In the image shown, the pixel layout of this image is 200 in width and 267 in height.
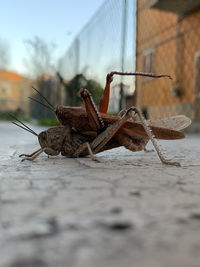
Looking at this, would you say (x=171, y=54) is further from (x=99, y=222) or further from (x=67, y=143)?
(x=99, y=222)

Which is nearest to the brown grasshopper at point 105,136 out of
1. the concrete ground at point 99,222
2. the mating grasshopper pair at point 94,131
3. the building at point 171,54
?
the mating grasshopper pair at point 94,131

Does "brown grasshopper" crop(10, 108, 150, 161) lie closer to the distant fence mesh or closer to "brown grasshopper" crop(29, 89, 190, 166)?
"brown grasshopper" crop(29, 89, 190, 166)

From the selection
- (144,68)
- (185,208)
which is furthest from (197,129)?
(185,208)

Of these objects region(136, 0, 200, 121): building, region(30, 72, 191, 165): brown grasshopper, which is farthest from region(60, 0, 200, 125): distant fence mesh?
region(30, 72, 191, 165): brown grasshopper

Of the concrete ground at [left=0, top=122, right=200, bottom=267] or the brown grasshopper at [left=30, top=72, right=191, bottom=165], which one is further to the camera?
the brown grasshopper at [left=30, top=72, right=191, bottom=165]

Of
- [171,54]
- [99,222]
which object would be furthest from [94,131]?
[171,54]

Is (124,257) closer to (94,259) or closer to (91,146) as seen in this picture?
(94,259)
